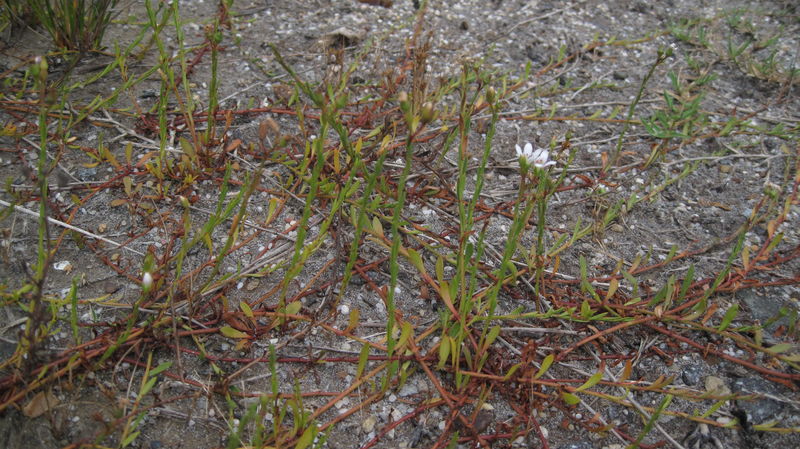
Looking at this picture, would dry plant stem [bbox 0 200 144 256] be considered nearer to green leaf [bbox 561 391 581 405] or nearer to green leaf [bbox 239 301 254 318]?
green leaf [bbox 239 301 254 318]

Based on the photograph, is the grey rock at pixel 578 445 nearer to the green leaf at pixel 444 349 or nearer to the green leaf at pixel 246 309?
the green leaf at pixel 444 349

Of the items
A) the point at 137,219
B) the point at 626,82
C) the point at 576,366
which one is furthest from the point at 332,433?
the point at 626,82

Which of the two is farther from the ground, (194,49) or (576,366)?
(194,49)

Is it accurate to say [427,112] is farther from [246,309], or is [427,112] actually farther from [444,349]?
[246,309]

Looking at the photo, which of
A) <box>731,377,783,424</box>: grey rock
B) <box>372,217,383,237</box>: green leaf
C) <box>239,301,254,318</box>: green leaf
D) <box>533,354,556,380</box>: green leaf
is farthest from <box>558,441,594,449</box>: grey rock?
<box>239,301,254,318</box>: green leaf

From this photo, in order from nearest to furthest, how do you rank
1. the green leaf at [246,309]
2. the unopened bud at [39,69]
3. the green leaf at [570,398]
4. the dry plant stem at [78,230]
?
the unopened bud at [39,69] → the green leaf at [570,398] → the green leaf at [246,309] → the dry plant stem at [78,230]

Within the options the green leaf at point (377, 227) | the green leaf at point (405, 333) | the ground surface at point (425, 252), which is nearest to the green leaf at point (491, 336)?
the ground surface at point (425, 252)

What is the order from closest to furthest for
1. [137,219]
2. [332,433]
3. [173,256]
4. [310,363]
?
[332,433]
[310,363]
[173,256]
[137,219]

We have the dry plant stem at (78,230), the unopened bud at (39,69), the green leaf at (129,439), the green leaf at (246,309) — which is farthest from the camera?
the dry plant stem at (78,230)

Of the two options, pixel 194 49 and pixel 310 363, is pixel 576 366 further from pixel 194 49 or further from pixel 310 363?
pixel 194 49
